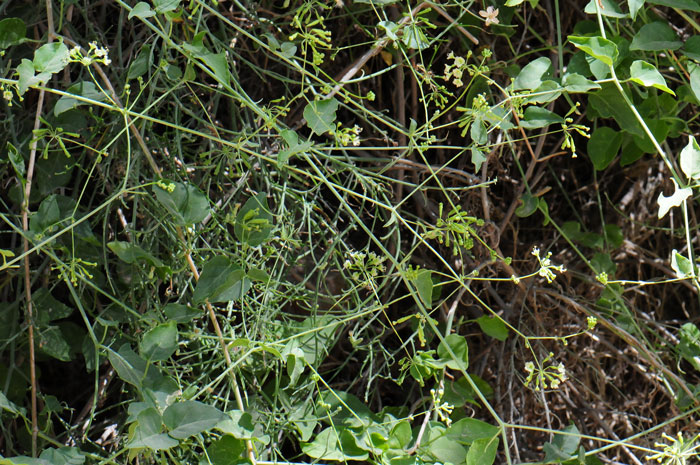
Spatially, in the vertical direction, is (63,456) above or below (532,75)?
below

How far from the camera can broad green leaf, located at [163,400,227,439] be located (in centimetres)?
73

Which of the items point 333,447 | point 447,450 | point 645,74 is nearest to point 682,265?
point 645,74

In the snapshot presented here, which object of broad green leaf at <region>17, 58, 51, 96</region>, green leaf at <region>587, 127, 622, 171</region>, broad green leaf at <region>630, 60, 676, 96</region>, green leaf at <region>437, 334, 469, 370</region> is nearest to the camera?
broad green leaf at <region>17, 58, 51, 96</region>

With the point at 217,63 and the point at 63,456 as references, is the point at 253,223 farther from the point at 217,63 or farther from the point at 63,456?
the point at 63,456

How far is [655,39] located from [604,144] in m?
0.18

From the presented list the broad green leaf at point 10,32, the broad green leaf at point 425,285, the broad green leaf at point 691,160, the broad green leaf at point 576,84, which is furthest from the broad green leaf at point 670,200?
the broad green leaf at point 10,32

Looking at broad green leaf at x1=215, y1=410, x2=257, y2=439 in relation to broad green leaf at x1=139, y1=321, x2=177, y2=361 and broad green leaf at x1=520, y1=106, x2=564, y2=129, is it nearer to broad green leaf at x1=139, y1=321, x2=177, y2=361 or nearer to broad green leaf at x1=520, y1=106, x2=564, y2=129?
broad green leaf at x1=139, y1=321, x2=177, y2=361

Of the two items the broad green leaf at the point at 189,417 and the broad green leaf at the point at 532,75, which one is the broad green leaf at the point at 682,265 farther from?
the broad green leaf at the point at 189,417

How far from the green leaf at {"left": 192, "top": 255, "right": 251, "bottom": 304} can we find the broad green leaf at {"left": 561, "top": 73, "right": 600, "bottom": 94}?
400 mm

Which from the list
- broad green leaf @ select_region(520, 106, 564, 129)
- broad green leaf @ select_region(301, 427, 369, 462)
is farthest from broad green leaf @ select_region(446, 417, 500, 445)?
broad green leaf @ select_region(520, 106, 564, 129)

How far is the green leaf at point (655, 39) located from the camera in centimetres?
92

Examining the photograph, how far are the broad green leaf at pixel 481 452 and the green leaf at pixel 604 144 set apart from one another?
45 centimetres

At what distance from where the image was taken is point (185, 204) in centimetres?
79

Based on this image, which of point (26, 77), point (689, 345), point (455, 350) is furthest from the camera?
point (689, 345)
